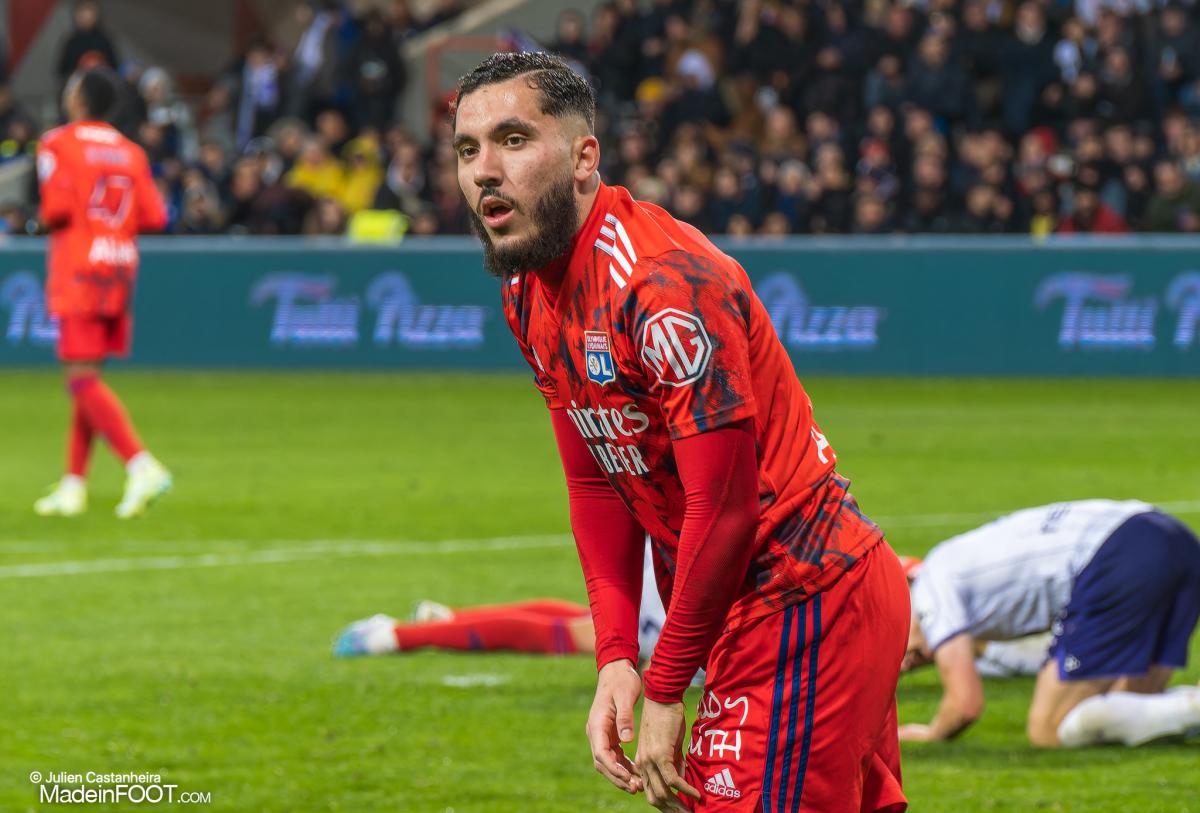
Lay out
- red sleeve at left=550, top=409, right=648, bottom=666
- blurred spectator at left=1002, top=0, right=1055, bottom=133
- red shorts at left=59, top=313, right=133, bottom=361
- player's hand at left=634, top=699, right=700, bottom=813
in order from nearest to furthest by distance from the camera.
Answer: player's hand at left=634, top=699, right=700, bottom=813 < red sleeve at left=550, top=409, right=648, bottom=666 < red shorts at left=59, top=313, right=133, bottom=361 < blurred spectator at left=1002, top=0, right=1055, bottom=133

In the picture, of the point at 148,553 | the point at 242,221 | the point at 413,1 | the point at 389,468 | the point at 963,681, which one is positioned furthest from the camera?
the point at 413,1

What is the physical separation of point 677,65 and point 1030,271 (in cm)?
738

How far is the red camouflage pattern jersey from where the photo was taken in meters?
3.37

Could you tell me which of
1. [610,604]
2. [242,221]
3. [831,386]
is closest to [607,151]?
[242,221]

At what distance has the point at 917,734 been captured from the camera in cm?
677

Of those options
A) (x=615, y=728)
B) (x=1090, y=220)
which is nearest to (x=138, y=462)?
(x=615, y=728)

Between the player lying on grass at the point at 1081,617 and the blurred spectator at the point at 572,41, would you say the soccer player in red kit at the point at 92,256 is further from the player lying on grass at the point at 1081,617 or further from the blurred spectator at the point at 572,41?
the blurred spectator at the point at 572,41

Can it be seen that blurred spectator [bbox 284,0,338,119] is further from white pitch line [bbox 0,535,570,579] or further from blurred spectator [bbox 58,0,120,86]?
white pitch line [bbox 0,535,570,579]

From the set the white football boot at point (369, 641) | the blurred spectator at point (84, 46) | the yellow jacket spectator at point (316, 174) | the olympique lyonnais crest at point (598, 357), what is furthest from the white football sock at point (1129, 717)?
the blurred spectator at point (84, 46)

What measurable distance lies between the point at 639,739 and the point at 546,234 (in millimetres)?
873

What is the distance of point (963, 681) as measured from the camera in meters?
6.55

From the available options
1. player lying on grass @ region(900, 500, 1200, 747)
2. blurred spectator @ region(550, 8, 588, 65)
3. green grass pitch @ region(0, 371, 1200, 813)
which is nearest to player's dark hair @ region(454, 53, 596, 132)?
green grass pitch @ region(0, 371, 1200, 813)

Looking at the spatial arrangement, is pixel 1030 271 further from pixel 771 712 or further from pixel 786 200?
pixel 771 712

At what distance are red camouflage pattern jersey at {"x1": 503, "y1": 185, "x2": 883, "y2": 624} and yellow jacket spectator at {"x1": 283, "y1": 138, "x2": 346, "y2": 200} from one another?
846 inches
